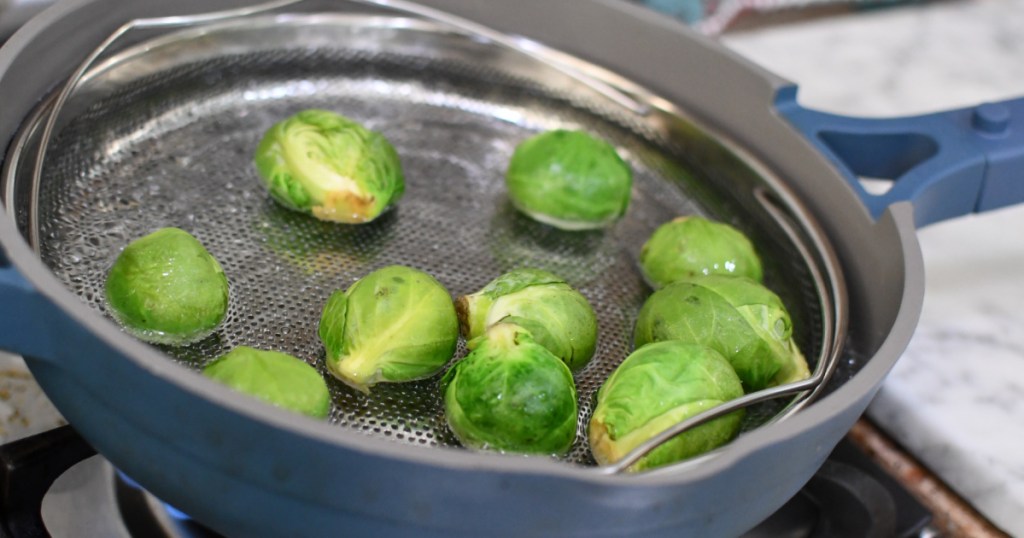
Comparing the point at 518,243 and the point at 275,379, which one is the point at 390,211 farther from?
the point at 275,379

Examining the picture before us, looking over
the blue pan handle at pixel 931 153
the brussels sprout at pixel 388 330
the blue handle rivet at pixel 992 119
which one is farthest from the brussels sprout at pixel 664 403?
the blue handle rivet at pixel 992 119

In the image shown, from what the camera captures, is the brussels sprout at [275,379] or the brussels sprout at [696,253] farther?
the brussels sprout at [696,253]

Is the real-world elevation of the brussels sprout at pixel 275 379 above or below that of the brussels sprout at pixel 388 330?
above

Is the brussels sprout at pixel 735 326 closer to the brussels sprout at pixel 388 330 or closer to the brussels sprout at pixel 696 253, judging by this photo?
the brussels sprout at pixel 696 253

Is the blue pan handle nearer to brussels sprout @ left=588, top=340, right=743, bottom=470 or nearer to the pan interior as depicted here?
the pan interior

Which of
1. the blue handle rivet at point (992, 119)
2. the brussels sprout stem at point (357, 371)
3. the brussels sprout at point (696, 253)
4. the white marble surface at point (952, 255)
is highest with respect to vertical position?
the blue handle rivet at point (992, 119)

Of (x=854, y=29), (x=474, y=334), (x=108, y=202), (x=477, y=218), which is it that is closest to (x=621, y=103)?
(x=477, y=218)

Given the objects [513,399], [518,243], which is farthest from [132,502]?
[518,243]

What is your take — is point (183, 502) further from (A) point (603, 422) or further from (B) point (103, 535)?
(A) point (603, 422)
